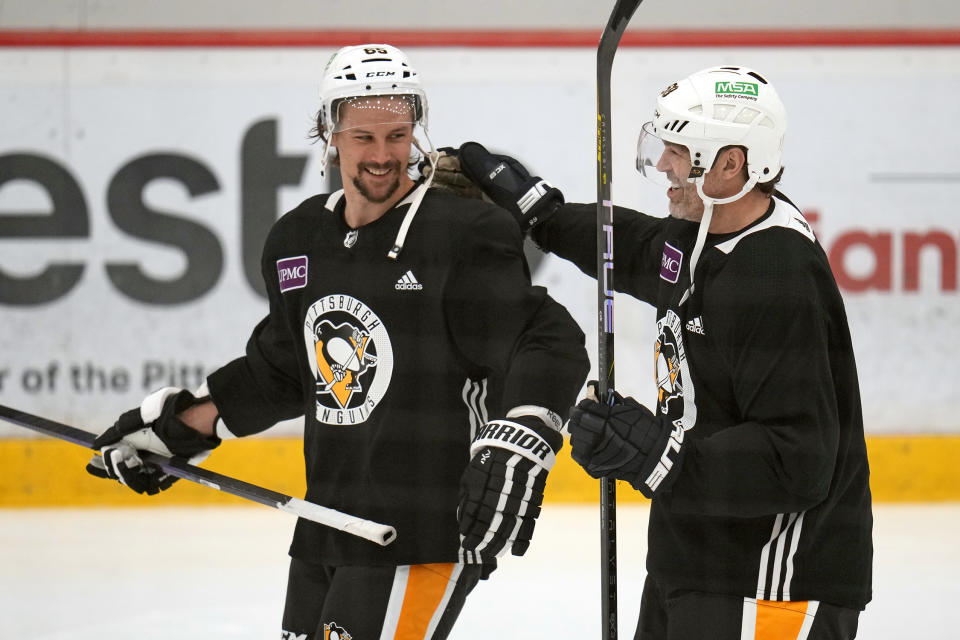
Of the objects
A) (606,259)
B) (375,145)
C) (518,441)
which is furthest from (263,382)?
(606,259)

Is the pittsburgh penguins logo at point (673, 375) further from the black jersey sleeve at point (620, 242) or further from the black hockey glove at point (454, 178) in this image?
the black hockey glove at point (454, 178)

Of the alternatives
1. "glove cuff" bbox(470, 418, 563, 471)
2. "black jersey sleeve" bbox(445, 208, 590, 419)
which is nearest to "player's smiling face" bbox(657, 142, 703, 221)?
"black jersey sleeve" bbox(445, 208, 590, 419)

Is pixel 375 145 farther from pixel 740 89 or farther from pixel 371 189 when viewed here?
pixel 740 89

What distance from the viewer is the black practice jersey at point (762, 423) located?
1451 mm

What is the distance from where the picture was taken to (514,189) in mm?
2016

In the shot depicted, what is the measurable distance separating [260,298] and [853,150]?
7.70ft

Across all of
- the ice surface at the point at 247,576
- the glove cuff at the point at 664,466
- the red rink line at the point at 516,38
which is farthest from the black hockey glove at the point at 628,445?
the red rink line at the point at 516,38

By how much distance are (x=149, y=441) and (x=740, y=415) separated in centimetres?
102

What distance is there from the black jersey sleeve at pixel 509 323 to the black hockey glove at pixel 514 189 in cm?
21

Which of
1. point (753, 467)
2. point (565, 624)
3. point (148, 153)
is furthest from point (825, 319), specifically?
point (148, 153)

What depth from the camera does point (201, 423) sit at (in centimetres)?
205

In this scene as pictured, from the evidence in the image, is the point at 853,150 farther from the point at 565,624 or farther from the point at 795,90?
the point at 565,624

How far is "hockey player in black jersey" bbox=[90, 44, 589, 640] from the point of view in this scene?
5.71ft

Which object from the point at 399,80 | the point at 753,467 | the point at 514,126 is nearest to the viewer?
the point at 753,467
